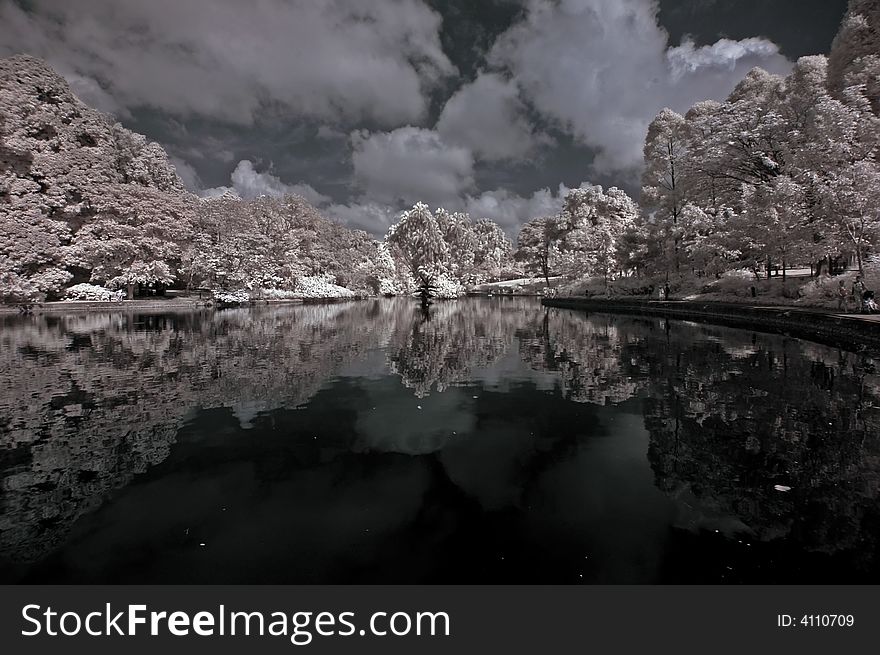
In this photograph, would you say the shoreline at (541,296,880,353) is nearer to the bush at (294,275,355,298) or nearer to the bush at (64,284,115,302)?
the bush at (294,275,355,298)

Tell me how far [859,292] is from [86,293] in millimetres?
57854

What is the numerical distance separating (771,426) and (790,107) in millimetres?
31514

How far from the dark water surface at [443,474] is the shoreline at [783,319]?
3365mm

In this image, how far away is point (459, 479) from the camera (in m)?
5.99

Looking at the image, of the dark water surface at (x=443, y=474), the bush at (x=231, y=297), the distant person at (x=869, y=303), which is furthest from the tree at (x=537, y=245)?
the dark water surface at (x=443, y=474)

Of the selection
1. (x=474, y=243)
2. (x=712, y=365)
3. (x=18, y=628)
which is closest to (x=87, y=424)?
(x=18, y=628)

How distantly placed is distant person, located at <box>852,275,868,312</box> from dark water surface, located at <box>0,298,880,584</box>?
7.67 metres

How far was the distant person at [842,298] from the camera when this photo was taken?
1886 cm

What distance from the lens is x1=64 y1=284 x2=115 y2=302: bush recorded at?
42031 mm

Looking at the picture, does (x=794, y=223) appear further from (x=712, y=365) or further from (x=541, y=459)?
(x=541, y=459)

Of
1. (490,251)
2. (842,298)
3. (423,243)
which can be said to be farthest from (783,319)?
(490,251)

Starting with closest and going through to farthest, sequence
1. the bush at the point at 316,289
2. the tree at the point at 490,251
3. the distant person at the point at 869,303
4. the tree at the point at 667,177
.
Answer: the distant person at the point at 869,303, the tree at the point at 667,177, the bush at the point at 316,289, the tree at the point at 490,251

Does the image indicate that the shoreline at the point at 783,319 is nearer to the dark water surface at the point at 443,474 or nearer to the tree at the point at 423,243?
the dark water surface at the point at 443,474

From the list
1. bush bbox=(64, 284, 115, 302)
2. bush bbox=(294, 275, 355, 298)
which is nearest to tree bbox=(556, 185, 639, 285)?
bush bbox=(294, 275, 355, 298)
